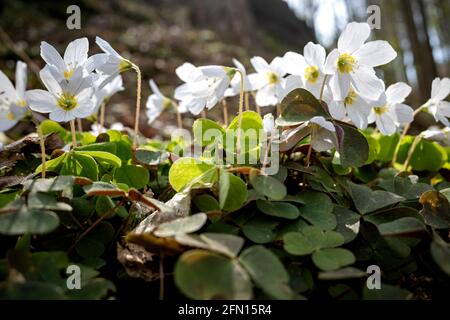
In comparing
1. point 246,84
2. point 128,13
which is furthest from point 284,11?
point 246,84

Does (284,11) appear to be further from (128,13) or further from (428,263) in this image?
(428,263)

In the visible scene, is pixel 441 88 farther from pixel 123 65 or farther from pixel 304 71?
pixel 123 65

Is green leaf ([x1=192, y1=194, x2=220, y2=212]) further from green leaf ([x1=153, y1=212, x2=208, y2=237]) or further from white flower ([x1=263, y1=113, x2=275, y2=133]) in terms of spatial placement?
white flower ([x1=263, y1=113, x2=275, y2=133])

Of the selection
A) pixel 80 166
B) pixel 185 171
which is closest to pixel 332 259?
pixel 185 171

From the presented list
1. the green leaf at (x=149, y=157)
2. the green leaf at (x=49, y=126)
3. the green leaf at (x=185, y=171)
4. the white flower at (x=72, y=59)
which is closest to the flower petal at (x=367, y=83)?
the green leaf at (x=185, y=171)

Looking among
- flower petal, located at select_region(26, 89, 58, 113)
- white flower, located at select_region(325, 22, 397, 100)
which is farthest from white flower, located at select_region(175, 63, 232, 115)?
flower petal, located at select_region(26, 89, 58, 113)

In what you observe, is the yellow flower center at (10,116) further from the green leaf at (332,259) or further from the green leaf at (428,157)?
the green leaf at (428,157)
